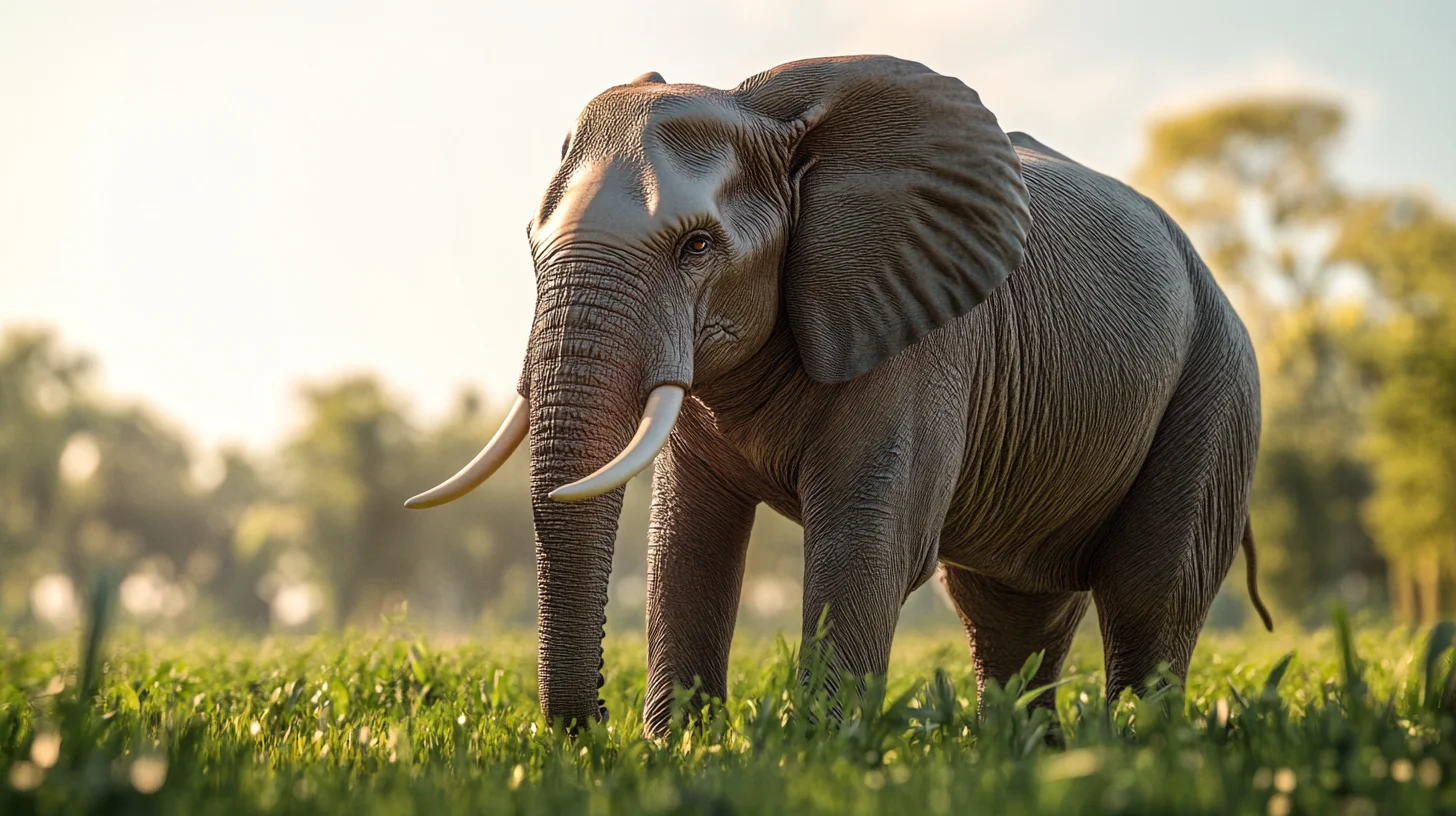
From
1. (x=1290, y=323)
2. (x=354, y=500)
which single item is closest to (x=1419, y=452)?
(x=1290, y=323)

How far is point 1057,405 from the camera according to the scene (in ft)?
17.9

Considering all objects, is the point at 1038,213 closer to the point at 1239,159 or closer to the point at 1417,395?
the point at 1417,395

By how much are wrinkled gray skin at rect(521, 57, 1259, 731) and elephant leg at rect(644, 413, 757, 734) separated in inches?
0.4

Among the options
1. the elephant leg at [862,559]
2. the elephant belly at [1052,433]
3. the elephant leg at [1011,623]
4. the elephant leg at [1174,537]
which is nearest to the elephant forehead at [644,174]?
the elephant leg at [862,559]

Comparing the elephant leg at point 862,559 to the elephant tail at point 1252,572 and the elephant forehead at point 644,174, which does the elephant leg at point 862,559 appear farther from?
the elephant tail at point 1252,572

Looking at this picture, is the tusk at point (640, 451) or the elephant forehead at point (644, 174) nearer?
the tusk at point (640, 451)

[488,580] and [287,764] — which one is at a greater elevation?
[488,580]

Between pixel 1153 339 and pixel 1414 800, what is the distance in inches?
139

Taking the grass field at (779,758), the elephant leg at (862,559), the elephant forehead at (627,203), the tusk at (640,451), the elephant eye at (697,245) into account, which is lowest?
the grass field at (779,758)

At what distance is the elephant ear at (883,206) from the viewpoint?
467cm

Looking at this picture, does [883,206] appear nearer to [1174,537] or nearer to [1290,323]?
[1174,537]

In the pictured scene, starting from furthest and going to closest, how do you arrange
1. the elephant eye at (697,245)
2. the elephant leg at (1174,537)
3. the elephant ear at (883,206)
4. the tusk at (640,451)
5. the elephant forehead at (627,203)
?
the elephant leg at (1174,537)
the elephant ear at (883,206)
the elephant eye at (697,245)
the elephant forehead at (627,203)
the tusk at (640,451)

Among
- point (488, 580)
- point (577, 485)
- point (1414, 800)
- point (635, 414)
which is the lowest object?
point (1414, 800)

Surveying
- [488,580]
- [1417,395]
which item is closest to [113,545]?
[488,580]
